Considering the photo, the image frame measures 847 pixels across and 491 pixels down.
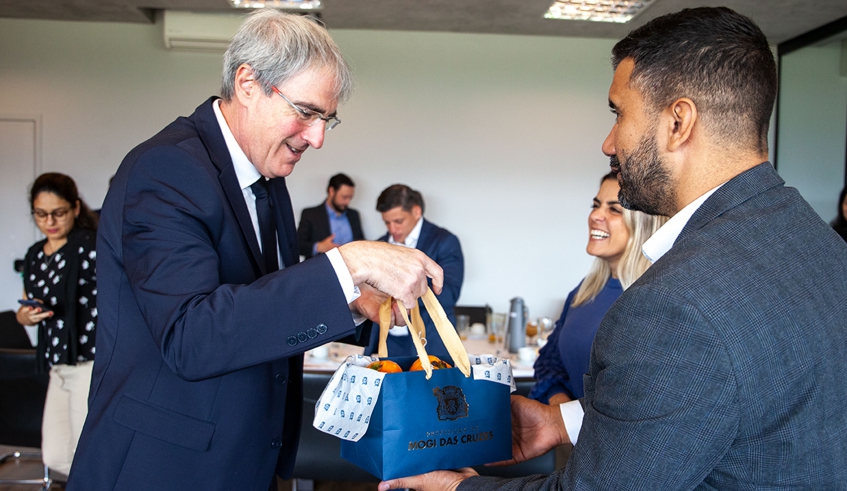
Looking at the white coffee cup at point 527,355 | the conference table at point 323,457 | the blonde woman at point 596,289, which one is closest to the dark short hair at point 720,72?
the blonde woman at point 596,289

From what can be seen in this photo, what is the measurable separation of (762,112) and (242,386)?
A: 43.2 inches

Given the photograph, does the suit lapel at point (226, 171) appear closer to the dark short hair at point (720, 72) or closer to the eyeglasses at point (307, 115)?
the eyeglasses at point (307, 115)

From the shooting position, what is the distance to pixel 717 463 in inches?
36.1

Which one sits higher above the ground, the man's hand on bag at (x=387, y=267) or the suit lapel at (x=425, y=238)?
the suit lapel at (x=425, y=238)

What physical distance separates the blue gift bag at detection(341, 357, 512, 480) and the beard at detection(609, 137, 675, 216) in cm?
50

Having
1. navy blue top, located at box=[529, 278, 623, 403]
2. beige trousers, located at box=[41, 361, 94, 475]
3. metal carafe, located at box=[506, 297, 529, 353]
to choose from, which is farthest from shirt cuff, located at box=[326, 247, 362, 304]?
beige trousers, located at box=[41, 361, 94, 475]

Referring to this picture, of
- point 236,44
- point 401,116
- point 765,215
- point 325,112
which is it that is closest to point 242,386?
point 325,112

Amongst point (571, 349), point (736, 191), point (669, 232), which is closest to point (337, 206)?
point (571, 349)

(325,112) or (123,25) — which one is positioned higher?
(123,25)

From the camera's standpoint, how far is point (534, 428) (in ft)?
5.57

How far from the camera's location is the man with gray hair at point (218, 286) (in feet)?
3.72

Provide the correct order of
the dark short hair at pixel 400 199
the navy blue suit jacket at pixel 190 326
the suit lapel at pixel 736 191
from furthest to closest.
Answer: the dark short hair at pixel 400 199, the navy blue suit jacket at pixel 190 326, the suit lapel at pixel 736 191

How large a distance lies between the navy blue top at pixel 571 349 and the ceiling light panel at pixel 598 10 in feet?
11.7

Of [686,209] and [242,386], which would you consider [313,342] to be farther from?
[686,209]
